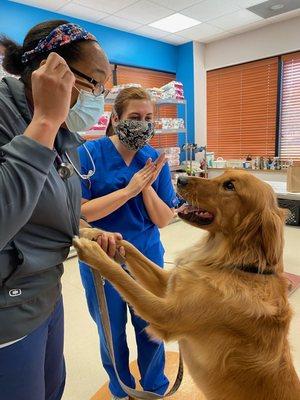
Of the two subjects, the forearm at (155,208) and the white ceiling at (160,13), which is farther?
the white ceiling at (160,13)

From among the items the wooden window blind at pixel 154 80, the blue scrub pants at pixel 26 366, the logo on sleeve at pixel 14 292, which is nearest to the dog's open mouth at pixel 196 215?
the blue scrub pants at pixel 26 366

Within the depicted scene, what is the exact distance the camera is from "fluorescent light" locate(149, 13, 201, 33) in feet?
15.6

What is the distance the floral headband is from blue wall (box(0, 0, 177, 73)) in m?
2.94

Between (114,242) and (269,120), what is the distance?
5204mm

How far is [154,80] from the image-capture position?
237 inches

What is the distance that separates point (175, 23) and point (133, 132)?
14.1 ft

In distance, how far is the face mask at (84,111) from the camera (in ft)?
3.30

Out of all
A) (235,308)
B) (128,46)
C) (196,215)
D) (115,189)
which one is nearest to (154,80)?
(128,46)

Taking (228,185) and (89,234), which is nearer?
(89,234)

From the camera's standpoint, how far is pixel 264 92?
221 inches

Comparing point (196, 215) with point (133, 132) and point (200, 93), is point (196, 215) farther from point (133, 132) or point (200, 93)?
point (200, 93)

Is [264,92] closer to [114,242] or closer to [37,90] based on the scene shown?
[114,242]

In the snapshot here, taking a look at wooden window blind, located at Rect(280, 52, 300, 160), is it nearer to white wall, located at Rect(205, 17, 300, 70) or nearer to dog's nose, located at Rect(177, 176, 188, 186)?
white wall, located at Rect(205, 17, 300, 70)

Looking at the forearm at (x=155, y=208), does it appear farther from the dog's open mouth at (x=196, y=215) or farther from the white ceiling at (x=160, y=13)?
the white ceiling at (x=160, y=13)
